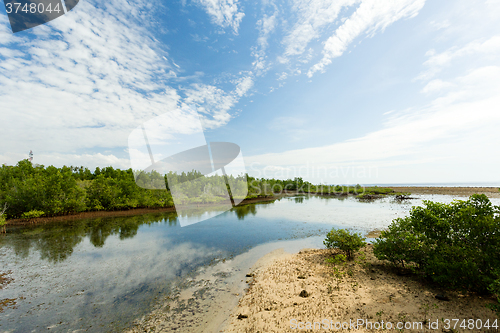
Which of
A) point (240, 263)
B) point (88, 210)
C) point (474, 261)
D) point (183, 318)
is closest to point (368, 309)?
point (474, 261)

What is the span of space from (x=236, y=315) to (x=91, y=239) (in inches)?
736

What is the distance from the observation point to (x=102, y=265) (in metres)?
11.8

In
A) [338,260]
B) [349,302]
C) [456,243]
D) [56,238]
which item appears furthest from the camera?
[56,238]

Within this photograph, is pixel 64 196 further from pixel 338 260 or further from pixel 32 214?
pixel 338 260

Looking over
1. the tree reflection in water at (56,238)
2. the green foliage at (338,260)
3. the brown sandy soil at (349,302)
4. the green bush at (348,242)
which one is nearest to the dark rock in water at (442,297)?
the brown sandy soil at (349,302)

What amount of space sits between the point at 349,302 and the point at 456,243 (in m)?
4.22

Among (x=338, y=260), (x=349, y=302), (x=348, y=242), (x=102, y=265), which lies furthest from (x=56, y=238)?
(x=348, y=242)

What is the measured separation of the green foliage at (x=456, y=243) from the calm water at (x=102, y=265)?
824 centimetres

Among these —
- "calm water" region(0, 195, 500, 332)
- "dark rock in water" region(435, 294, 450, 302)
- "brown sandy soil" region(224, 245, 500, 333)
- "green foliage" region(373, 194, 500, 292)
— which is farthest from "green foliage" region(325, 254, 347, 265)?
"calm water" region(0, 195, 500, 332)

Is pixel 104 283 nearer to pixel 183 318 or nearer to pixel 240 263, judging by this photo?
pixel 183 318

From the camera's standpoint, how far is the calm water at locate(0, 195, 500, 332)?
7.21 m

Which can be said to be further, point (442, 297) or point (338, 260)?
point (338, 260)

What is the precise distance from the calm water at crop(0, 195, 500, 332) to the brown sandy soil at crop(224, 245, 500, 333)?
4.68 m

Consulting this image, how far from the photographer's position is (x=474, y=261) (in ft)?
18.4
